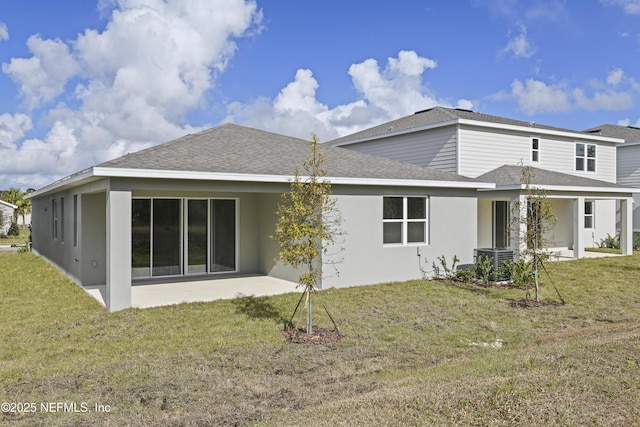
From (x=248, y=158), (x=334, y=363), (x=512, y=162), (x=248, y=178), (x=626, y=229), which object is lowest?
(x=334, y=363)

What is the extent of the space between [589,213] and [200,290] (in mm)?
19120

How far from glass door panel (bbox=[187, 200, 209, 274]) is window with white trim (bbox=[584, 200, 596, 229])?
17973 mm

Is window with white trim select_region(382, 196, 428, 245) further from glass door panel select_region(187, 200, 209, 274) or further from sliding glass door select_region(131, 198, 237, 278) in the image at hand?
glass door panel select_region(187, 200, 209, 274)

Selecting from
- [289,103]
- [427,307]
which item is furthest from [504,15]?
[289,103]

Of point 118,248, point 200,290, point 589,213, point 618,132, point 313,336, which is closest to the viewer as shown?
point 313,336

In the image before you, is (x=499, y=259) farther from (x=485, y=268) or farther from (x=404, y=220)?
(x=404, y=220)

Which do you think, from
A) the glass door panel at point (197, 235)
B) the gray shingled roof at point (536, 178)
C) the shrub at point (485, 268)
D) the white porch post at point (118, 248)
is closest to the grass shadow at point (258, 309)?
the white porch post at point (118, 248)

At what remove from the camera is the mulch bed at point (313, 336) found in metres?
7.16

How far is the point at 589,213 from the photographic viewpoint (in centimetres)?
2216

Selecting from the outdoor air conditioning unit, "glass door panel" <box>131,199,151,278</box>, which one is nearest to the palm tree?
"glass door panel" <box>131,199,151,278</box>

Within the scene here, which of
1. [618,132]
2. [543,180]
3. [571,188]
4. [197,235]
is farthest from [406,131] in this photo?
[618,132]

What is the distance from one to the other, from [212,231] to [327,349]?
761 cm

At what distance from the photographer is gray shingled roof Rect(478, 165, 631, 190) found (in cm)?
1627

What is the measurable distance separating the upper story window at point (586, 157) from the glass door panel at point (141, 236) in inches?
743
